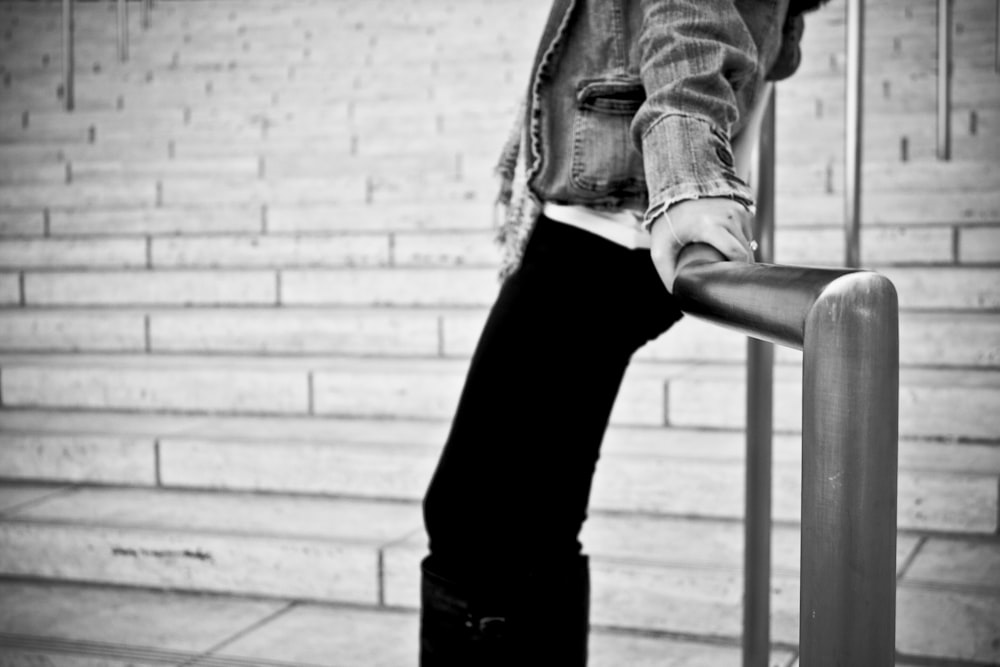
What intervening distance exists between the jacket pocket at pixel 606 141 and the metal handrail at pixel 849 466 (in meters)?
0.41

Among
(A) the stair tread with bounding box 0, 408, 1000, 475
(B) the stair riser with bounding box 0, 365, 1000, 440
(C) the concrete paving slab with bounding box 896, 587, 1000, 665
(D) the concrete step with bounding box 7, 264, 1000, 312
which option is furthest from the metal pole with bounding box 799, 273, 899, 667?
(D) the concrete step with bounding box 7, 264, 1000, 312

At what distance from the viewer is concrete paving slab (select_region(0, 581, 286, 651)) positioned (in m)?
1.75

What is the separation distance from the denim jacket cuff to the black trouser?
6.3 inches

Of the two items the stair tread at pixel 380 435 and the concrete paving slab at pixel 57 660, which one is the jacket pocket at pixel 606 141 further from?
the stair tread at pixel 380 435

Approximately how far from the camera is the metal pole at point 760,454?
3.02ft

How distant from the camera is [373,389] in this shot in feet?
8.25

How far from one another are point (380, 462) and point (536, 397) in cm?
139

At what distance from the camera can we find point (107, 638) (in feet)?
5.69

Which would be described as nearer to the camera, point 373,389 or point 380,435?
point 380,435

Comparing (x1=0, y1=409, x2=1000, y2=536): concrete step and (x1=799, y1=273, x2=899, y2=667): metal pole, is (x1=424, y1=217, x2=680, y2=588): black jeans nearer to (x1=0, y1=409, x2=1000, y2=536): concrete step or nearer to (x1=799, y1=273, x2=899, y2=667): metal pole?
(x1=799, y1=273, x2=899, y2=667): metal pole

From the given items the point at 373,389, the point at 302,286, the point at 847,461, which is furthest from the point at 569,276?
the point at 302,286

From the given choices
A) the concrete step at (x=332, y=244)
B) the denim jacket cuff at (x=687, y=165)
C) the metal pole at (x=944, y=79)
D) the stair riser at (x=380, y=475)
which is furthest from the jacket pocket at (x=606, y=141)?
the metal pole at (x=944, y=79)

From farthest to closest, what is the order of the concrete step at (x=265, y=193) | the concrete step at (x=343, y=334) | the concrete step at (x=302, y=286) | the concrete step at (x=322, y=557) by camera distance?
the concrete step at (x=265, y=193) → the concrete step at (x=302, y=286) → the concrete step at (x=343, y=334) → the concrete step at (x=322, y=557)

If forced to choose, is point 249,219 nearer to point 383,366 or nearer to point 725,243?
point 383,366
